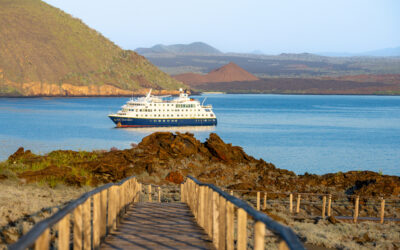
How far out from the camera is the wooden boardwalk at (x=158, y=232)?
22.8 ft

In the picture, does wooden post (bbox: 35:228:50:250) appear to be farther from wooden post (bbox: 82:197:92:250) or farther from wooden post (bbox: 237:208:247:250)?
wooden post (bbox: 237:208:247:250)

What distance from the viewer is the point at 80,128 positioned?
83312mm

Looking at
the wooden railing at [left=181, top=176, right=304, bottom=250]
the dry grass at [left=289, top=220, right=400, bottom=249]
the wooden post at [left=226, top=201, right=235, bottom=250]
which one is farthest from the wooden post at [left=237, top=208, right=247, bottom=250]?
the dry grass at [left=289, top=220, right=400, bottom=249]

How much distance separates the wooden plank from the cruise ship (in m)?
80.3

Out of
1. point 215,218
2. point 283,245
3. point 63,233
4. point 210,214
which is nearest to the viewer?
point 283,245

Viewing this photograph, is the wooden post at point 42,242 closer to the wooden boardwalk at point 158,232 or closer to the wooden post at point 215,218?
the wooden boardwalk at point 158,232

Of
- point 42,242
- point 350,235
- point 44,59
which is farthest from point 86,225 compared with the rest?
point 44,59

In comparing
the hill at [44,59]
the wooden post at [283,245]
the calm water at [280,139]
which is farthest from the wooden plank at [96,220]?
the hill at [44,59]

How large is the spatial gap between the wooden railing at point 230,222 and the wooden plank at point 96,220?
1.45 metres

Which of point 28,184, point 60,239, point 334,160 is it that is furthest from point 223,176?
point 334,160

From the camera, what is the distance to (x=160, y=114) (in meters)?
89.4

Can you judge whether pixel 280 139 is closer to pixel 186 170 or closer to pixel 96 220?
pixel 186 170

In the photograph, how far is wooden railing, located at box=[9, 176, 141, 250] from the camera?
3.94 meters

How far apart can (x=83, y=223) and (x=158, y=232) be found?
1.94 meters
